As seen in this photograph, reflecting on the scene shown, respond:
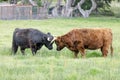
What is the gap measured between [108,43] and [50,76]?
236 inches

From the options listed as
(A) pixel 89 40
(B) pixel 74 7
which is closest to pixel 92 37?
(A) pixel 89 40

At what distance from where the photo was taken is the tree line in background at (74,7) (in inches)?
2237

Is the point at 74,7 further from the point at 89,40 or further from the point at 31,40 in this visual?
the point at 89,40

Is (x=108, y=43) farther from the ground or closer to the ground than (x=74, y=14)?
farther from the ground

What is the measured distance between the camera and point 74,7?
59031 mm

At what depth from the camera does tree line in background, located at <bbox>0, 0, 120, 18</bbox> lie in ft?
186

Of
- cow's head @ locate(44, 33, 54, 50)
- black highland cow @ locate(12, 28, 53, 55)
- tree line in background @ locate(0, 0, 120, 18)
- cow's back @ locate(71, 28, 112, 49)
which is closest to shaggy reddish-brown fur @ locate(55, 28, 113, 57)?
cow's back @ locate(71, 28, 112, 49)

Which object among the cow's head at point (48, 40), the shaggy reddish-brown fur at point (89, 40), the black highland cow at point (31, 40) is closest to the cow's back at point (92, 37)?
the shaggy reddish-brown fur at point (89, 40)

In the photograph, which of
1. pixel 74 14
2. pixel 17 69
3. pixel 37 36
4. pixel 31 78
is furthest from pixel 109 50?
pixel 74 14

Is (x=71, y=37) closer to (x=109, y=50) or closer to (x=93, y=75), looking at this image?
(x=109, y=50)

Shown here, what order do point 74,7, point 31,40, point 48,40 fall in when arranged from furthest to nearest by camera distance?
point 74,7 < point 31,40 < point 48,40

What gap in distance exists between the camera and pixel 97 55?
16.8 metres

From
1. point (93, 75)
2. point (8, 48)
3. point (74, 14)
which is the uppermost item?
point (93, 75)

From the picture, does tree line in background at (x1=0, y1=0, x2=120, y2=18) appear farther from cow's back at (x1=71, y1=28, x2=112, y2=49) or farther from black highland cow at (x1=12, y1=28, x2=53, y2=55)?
cow's back at (x1=71, y1=28, x2=112, y2=49)
